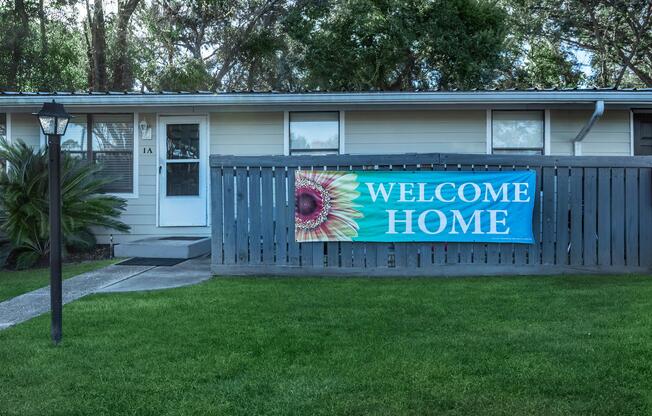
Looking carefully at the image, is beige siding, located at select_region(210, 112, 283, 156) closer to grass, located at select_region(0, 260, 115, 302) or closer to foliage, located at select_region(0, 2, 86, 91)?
grass, located at select_region(0, 260, 115, 302)

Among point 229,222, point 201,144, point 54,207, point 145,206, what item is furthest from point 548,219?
point 145,206

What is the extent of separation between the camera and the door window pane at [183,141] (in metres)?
10.6

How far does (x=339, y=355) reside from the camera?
167 inches

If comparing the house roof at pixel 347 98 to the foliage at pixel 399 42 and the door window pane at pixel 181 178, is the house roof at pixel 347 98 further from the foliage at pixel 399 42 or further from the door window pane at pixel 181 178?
the foliage at pixel 399 42

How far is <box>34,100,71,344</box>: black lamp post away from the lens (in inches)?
183

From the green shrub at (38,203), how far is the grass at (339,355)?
124 inches

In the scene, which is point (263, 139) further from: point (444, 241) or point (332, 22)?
point (332, 22)

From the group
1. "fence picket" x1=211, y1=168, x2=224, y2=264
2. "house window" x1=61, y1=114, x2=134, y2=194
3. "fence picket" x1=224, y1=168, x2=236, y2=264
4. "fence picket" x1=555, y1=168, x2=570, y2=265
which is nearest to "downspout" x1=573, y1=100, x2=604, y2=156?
"fence picket" x1=555, y1=168, x2=570, y2=265

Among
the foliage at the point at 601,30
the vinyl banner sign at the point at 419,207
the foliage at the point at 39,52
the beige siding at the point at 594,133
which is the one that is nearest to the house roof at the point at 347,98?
the beige siding at the point at 594,133

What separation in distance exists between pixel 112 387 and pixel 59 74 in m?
21.5

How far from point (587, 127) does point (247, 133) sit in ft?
18.7

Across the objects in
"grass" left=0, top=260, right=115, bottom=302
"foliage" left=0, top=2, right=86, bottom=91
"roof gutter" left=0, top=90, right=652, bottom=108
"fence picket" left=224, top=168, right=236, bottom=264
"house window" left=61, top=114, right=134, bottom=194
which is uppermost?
"foliage" left=0, top=2, right=86, bottom=91

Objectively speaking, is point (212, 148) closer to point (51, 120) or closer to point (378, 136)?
point (378, 136)

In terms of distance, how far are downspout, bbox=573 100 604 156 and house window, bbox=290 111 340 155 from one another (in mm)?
4032
